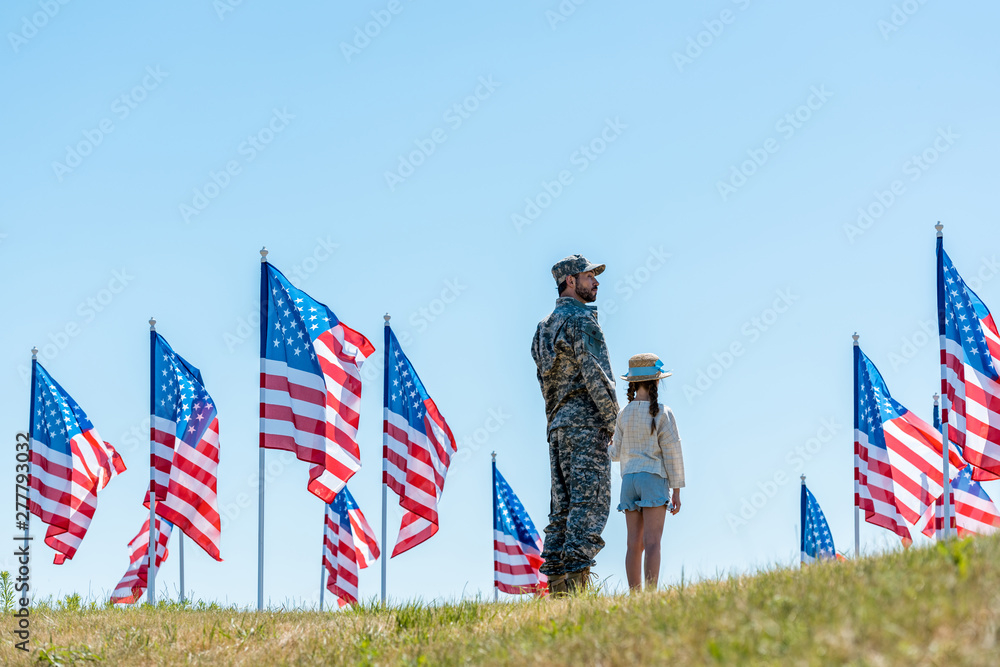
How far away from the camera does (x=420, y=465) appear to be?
17.7m

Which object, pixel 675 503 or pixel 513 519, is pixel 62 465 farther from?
pixel 675 503

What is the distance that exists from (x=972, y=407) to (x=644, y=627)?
1177 centimetres

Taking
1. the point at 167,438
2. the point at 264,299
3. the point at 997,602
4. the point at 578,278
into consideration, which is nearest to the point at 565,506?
the point at 578,278

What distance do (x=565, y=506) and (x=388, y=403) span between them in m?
10.1

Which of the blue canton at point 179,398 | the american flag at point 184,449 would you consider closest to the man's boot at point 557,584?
the american flag at point 184,449

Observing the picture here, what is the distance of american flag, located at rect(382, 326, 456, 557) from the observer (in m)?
17.6

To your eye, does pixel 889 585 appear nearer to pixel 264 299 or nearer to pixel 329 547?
pixel 264 299

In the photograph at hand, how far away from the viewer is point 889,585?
492cm

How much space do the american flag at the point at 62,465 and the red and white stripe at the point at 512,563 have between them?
891 cm

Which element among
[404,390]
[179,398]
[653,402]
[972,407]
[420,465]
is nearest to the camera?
[653,402]

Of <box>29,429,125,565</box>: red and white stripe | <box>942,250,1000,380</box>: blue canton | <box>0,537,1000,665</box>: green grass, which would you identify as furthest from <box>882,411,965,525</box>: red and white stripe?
<box>29,429,125,565</box>: red and white stripe

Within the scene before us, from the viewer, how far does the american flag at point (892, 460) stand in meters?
18.0

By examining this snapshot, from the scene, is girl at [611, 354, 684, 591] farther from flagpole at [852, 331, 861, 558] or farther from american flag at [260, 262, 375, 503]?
flagpole at [852, 331, 861, 558]

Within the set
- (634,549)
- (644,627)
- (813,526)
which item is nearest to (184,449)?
(634,549)
